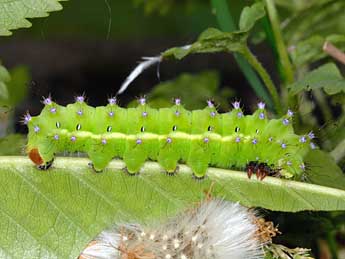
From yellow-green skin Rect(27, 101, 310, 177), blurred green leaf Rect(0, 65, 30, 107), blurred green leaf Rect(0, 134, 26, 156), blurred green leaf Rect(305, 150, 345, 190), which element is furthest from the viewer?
blurred green leaf Rect(0, 65, 30, 107)

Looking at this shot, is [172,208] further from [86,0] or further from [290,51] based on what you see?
[86,0]

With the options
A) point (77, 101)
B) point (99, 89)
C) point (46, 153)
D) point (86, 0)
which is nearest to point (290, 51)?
point (77, 101)

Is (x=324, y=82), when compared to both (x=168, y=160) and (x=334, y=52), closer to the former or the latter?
(x=334, y=52)

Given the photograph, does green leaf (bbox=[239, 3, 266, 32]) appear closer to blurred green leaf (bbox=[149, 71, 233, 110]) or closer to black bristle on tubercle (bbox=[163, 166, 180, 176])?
black bristle on tubercle (bbox=[163, 166, 180, 176])

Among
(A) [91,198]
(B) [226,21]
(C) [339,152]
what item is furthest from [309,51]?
(A) [91,198]

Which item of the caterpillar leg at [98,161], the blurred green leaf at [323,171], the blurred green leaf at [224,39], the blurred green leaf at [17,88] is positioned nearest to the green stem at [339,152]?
the blurred green leaf at [323,171]

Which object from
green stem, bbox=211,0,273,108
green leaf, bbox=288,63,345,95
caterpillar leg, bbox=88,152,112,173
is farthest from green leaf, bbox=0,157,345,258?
green stem, bbox=211,0,273,108
